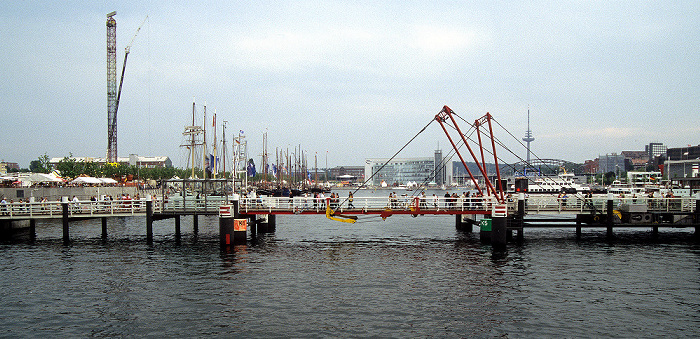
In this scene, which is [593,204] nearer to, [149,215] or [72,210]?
[149,215]

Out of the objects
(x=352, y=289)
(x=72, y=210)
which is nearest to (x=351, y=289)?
(x=352, y=289)

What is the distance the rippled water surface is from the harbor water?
86mm

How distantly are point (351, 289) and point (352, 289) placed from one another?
0.17 feet

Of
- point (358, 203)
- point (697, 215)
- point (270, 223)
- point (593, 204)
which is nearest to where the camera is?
point (358, 203)

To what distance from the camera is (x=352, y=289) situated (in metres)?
24.3

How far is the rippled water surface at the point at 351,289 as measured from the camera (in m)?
18.9

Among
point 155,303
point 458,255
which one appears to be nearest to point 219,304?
point 155,303

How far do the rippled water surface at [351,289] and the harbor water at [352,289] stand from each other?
86 millimetres

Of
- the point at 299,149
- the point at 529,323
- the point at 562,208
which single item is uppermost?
the point at 299,149

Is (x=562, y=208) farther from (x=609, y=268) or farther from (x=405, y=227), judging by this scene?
(x=405, y=227)

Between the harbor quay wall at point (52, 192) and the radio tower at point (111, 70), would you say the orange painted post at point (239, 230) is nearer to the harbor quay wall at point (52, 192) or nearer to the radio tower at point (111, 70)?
the harbor quay wall at point (52, 192)

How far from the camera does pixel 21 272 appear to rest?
94.4 feet

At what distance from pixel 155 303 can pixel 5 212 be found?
29.4m

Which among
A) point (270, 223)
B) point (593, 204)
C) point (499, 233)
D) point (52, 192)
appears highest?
point (52, 192)
